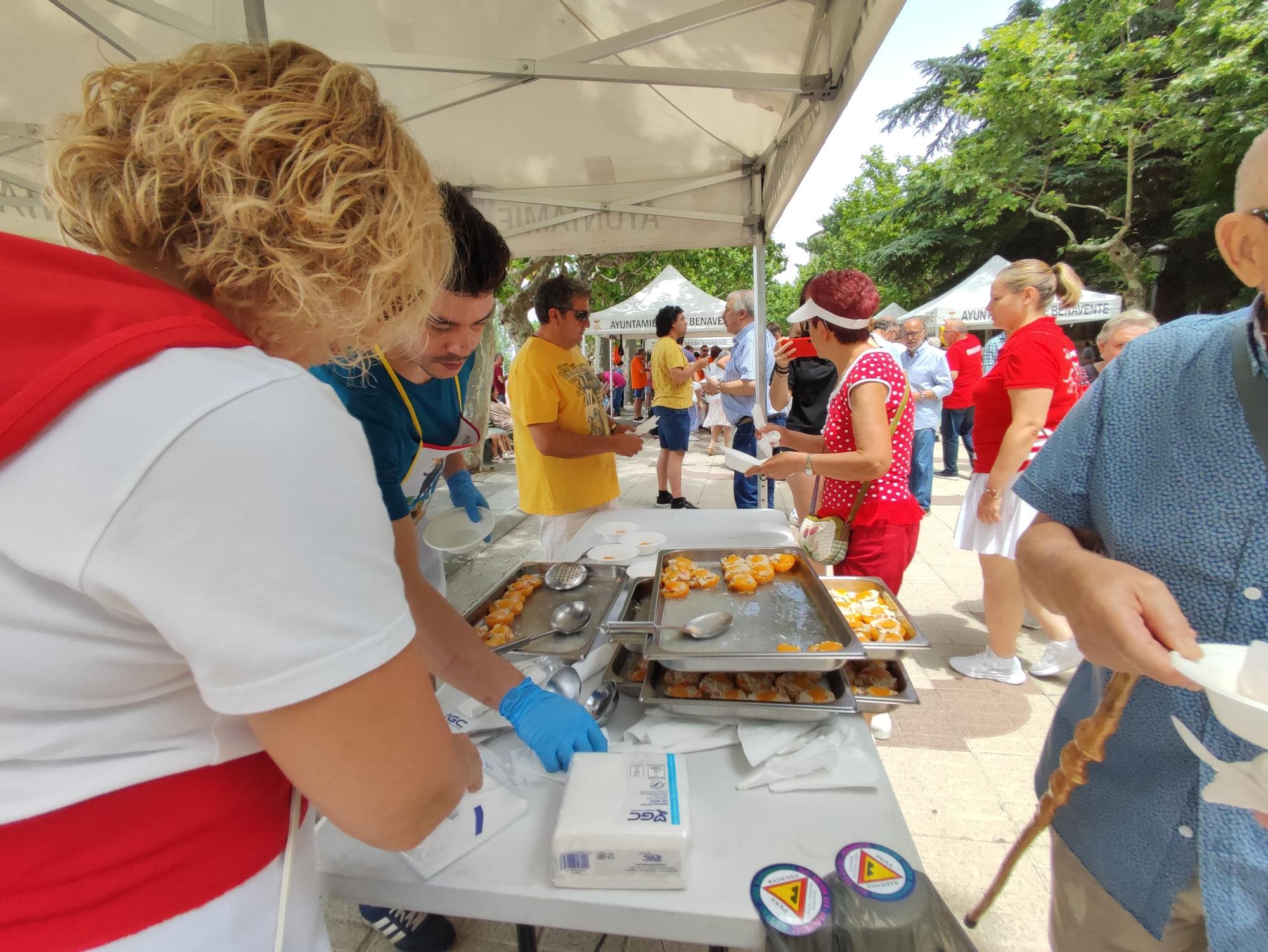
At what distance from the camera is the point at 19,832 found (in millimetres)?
549

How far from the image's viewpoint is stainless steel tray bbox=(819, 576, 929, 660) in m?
1.39

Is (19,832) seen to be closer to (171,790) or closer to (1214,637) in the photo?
(171,790)

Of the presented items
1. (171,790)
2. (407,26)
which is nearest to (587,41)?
(407,26)

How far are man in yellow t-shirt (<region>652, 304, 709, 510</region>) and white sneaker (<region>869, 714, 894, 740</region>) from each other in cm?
426

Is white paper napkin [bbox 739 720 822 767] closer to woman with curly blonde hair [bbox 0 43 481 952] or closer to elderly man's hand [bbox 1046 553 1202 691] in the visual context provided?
elderly man's hand [bbox 1046 553 1202 691]

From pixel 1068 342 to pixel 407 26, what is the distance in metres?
3.51

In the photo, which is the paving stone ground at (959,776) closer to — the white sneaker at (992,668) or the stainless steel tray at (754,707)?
the white sneaker at (992,668)

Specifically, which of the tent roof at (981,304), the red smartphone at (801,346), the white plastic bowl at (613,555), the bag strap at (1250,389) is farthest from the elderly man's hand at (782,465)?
the tent roof at (981,304)

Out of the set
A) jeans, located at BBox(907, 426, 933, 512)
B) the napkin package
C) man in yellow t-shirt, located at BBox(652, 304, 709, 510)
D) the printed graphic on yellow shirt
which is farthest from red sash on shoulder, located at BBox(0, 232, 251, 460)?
man in yellow t-shirt, located at BBox(652, 304, 709, 510)

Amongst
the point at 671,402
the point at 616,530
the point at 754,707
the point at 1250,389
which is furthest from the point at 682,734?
the point at 671,402

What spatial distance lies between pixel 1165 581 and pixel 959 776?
6.48 ft

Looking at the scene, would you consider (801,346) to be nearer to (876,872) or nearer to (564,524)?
(564,524)

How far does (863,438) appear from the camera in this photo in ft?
7.44

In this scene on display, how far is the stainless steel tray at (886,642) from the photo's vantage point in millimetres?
1394
